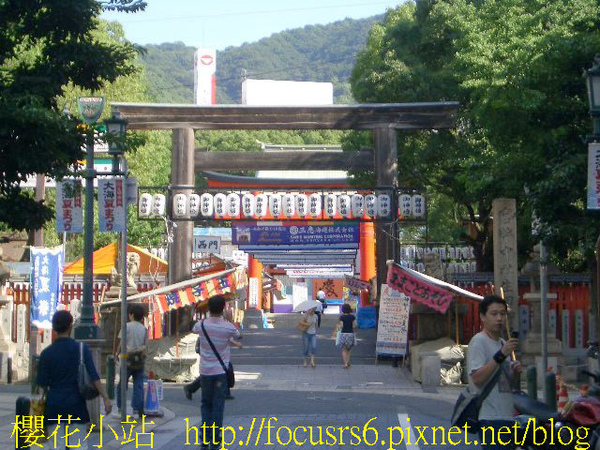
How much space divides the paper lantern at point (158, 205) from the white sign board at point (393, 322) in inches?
283

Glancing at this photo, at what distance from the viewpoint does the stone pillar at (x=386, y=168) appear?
90.8 ft

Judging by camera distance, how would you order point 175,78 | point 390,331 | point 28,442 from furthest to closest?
point 175,78, point 390,331, point 28,442

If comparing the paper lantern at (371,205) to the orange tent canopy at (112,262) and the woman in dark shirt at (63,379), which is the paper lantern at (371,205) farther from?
the woman in dark shirt at (63,379)

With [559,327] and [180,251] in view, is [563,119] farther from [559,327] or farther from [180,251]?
[180,251]

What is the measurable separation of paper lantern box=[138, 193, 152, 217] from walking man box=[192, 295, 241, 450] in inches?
723

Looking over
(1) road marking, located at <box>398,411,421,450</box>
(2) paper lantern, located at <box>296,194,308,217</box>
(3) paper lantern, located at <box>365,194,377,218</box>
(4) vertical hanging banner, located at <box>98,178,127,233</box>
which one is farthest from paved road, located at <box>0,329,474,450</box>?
(2) paper lantern, located at <box>296,194,308,217</box>

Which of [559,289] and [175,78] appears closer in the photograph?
[559,289]

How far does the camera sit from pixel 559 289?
24438 millimetres

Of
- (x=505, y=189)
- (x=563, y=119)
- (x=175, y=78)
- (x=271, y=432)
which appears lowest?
(x=271, y=432)

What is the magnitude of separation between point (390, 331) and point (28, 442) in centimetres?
1812

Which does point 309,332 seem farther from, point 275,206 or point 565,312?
point 565,312

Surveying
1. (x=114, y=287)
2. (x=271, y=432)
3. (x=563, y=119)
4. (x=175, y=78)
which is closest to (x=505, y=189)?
(x=563, y=119)

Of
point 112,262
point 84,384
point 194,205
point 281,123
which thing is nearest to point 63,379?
point 84,384

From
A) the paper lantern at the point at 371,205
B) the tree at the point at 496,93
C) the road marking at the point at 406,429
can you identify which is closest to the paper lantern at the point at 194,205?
the paper lantern at the point at 371,205
